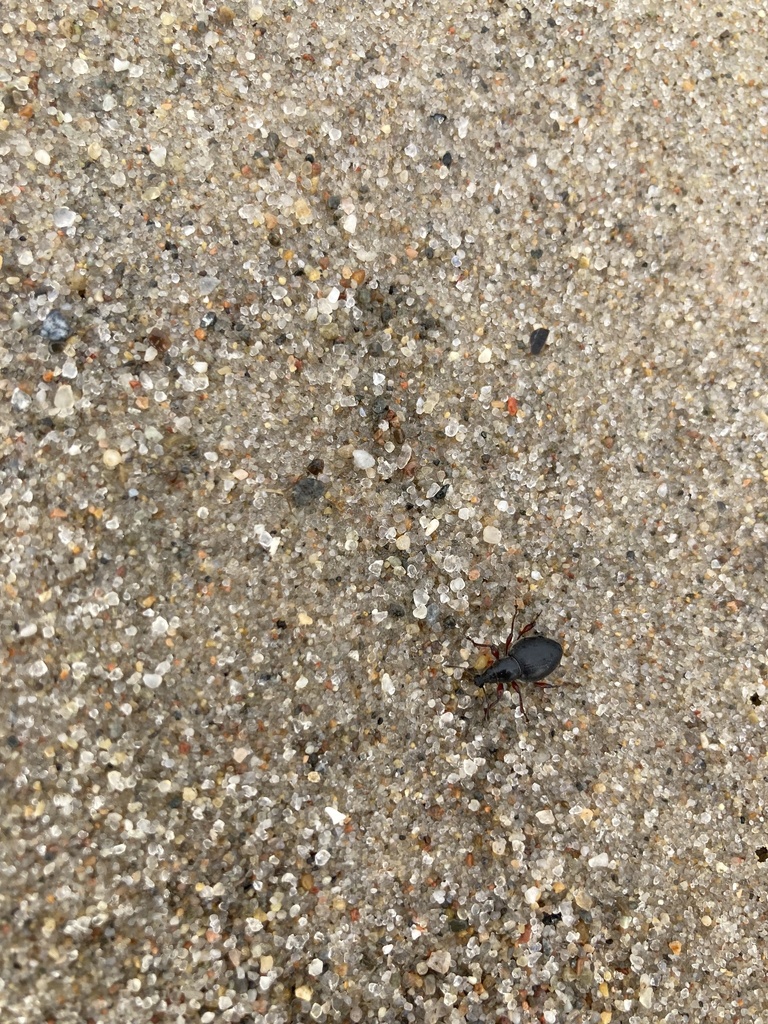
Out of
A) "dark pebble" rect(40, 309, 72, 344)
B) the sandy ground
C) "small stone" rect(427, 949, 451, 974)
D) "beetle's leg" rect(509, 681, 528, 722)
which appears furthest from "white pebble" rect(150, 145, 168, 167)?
"small stone" rect(427, 949, 451, 974)

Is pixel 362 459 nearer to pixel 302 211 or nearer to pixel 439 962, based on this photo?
pixel 302 211

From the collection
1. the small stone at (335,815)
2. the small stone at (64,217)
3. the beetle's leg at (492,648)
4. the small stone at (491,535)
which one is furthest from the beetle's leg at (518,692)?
the small stone at (64,217)

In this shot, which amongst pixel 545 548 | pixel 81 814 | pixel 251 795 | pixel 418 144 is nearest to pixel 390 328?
pixel 418 144

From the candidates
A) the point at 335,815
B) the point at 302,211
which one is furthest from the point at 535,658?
the point at 302,211

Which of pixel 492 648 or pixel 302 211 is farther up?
pixel 302 211

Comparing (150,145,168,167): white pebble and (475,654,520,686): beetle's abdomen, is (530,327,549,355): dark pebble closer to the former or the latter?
(475,654,520,686): beetle's abdomen

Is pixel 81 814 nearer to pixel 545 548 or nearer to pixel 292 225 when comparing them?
pixel 545 548
